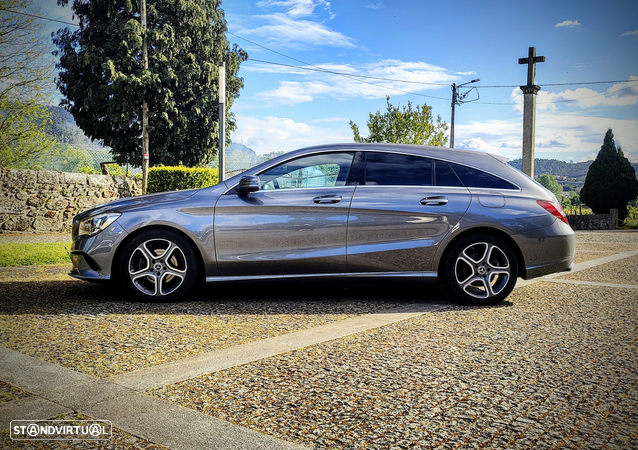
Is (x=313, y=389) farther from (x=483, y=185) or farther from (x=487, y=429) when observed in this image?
(x=483, y=185)

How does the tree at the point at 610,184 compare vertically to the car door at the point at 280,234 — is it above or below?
above

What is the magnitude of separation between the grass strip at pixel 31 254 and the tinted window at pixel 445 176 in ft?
20.2

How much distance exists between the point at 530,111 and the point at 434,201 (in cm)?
1898

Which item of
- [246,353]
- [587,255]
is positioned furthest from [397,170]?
[587,255]

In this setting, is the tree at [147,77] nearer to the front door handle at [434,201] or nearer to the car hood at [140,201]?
the car hood at [140,201]

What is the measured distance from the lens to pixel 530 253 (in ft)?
17.9

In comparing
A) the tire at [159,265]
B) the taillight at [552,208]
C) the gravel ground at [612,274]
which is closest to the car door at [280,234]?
the tire at [159,265]

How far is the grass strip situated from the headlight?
3.61 m

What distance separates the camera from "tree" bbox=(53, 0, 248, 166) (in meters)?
28.2

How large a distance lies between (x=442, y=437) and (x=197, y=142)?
2902 cm

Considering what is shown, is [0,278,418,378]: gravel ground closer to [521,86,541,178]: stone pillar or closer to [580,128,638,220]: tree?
[521,86,541,178]: stone pillar

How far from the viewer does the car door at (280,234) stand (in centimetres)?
530

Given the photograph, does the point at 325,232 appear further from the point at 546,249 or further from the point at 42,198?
the point at 42,198

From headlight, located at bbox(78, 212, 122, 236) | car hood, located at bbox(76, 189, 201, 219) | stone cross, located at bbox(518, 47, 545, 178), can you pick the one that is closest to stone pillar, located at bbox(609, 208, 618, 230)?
stone cross, located at bbox(518, 47, 545, 178)
